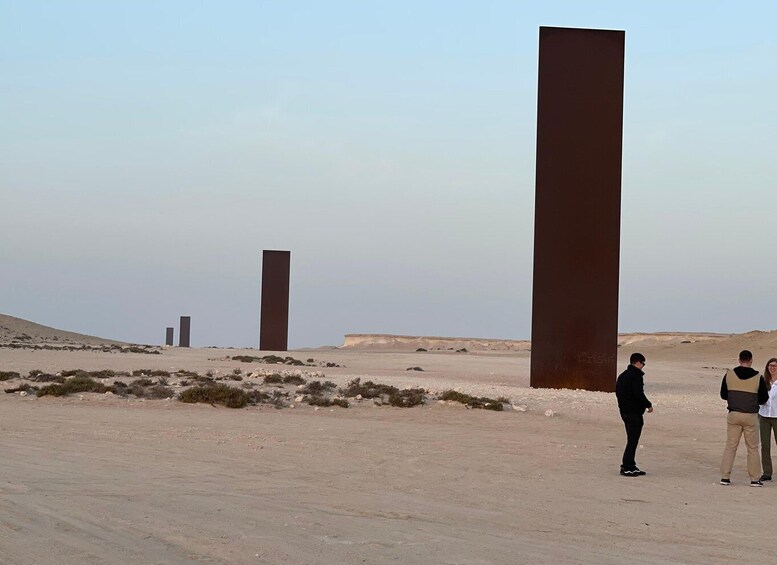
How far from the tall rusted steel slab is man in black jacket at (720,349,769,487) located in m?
10.1

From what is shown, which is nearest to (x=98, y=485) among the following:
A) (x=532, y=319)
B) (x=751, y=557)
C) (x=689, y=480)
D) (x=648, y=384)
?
(x=751, y=557)

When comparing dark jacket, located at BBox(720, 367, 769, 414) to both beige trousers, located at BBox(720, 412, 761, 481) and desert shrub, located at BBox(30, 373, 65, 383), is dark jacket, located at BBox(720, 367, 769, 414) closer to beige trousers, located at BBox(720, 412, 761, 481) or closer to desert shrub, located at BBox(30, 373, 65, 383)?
beige trousers, located at BBox(720, 412, 761, 481)

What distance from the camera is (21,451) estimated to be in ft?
34.0

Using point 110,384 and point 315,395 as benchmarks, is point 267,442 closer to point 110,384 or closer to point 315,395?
point 315,395

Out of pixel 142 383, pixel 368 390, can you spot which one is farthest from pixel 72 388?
pixel 368 390

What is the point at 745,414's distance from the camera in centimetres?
1006

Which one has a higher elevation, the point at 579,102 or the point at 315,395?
the point at 579,102

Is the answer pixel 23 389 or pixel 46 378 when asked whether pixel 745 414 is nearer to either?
pixel 23 389

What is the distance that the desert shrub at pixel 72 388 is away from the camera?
16.6 meters

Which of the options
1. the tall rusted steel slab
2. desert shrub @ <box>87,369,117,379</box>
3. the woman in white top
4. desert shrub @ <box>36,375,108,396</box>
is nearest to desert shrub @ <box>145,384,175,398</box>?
desert shrub @ <box>36,375,108,396</box>

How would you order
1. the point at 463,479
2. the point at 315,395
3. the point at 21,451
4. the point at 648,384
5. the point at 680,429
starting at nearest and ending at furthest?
the point at 463,479 → the point at 21,451 → the point at 680,429 → the point at 315,395 → the point at 648,384

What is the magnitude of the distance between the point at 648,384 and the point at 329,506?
17531mm

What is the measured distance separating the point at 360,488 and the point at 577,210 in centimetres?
1277

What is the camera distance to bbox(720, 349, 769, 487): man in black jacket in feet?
32.8
